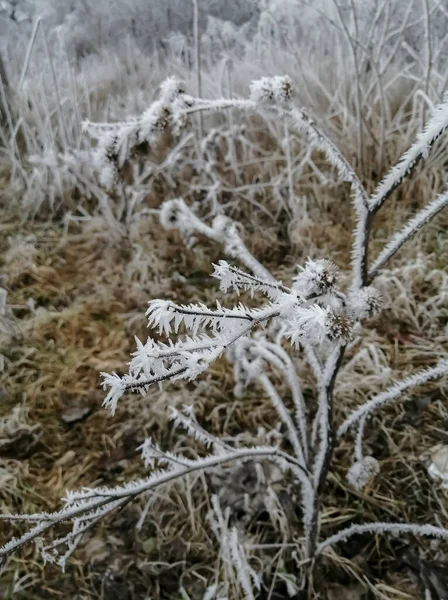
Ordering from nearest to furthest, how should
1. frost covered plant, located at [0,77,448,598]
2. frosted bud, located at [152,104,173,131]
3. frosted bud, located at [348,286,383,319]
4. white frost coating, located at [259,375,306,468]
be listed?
frost covered plant, located at [0,77,448,598]
frosted bud, located at [348,286,383,319]
frosted bud, located at [152,104,173,131]
white frost coating, located at [259,375,306,468]

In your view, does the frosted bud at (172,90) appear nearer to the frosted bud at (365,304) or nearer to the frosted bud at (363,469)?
the frosted bud at (365,304)

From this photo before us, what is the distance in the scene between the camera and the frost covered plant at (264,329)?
22.3 inches

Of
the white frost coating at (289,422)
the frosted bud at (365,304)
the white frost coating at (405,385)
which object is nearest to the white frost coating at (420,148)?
the frosted bud at (365,304)

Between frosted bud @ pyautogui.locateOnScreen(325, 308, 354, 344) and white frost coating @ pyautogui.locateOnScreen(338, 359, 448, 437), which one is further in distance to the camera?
white frost coating @ pyautogui.locateOnScreen(338, 359, 448, 437)

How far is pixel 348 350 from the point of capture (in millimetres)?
1530

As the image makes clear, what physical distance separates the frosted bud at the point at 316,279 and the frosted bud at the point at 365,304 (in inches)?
3.7

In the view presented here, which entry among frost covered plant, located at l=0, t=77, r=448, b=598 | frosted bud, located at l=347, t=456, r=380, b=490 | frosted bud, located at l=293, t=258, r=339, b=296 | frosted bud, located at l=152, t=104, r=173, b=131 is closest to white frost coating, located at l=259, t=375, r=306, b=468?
frost covered plant, located at l=0, t=77, r=448, b=598

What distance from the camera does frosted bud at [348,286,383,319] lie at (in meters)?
0.74

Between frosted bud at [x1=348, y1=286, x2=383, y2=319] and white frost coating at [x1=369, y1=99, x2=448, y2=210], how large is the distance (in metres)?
0.15

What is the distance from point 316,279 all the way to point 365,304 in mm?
128

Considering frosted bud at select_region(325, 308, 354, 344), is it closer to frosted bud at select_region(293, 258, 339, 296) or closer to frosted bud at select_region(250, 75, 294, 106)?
frosted bud at select_region(293, 258, 339, 296)

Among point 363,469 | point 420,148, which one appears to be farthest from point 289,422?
point 420,148

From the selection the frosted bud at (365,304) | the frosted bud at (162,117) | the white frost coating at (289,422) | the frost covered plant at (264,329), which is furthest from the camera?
the white frost coating at (289,422)

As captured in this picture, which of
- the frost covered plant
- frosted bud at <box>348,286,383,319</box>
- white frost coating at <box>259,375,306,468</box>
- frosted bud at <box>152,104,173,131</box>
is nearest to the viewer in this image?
the frost covered plant
